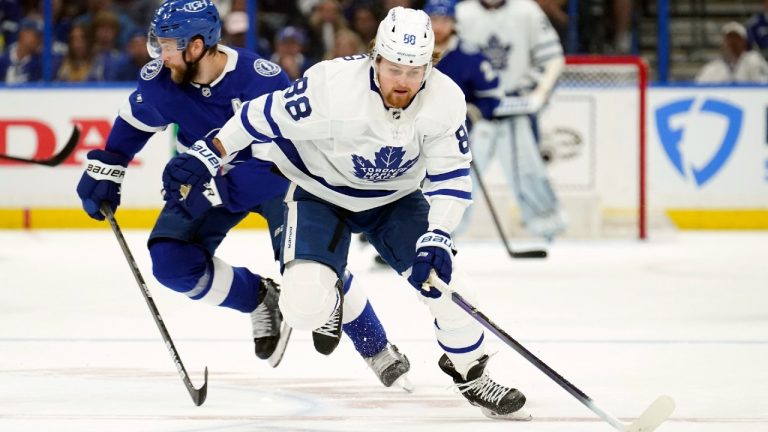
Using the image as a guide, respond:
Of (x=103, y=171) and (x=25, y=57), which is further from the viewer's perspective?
(x=25, y=57)

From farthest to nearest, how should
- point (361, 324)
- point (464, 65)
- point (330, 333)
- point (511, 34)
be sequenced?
point (511, 34)
point (464, 65)
point (361, 324)
point (330, 333)

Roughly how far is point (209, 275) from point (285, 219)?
1.51ft

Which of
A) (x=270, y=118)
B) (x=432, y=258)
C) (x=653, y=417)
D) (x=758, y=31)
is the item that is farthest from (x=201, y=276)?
(x=758, y=31)

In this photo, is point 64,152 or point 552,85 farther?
point 552,85

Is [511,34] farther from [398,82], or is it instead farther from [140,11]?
[398,82]

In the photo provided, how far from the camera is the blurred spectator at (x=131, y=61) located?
8.66m

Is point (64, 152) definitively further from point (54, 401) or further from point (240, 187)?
point (54, 401)

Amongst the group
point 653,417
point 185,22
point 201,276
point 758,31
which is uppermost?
point 185,22

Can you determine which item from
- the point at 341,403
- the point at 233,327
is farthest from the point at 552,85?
the point at 341,403

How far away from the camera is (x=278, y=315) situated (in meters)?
4.19

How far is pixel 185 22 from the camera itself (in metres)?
3.93

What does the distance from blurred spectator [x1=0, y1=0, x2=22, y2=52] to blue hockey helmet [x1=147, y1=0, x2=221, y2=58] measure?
5039mm

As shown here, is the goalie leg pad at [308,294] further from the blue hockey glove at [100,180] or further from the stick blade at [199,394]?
the blue hockey glove at [100,180]

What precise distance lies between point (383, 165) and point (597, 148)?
498 centimetres
